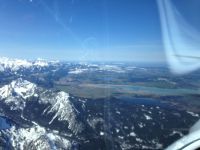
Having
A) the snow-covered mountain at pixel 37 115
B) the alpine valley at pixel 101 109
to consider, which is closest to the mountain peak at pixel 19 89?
the snow-covered mountain at pixel 37 115

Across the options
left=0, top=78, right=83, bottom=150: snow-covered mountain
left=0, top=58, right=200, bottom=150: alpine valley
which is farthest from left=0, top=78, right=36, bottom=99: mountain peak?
left=0, top=58, right=200, bottom=150: alpine valley

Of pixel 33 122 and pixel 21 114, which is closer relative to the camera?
pixel 33 122

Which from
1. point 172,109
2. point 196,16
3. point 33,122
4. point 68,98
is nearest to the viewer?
point 196,16

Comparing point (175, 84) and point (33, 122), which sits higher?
point (175, 84)

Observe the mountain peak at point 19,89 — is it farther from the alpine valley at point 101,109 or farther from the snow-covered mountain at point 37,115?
the alpine valley at point 101,109

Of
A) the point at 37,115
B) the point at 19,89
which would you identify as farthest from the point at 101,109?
the point at 19,89

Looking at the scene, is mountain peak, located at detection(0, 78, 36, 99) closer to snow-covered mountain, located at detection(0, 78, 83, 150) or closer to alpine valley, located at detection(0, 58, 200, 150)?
snow-covered mountain, located at detection(0, 78, 83, 150)

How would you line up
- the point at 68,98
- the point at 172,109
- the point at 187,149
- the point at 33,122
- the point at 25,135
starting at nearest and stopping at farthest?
the point at 187,149 → the point at 172,109 → the point at 25,135 → the point at 33,122 → the point at 68,98

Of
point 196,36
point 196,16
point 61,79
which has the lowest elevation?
point 61,79

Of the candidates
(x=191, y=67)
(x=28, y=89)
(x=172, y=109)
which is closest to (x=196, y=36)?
(x=191, y=67)

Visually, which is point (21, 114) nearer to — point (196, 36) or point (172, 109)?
point (172, 109)
